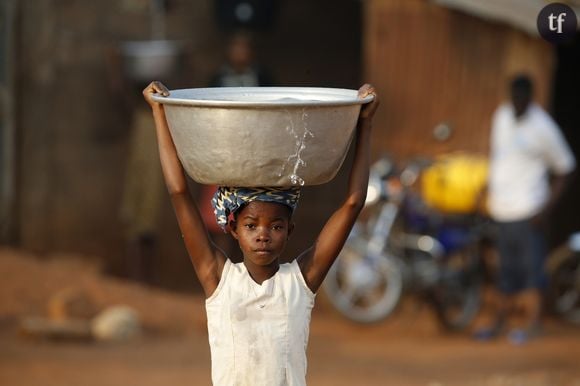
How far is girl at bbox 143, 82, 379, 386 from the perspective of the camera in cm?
325

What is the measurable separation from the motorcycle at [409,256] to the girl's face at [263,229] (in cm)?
552

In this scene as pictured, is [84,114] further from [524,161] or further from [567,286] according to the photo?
[567,286]

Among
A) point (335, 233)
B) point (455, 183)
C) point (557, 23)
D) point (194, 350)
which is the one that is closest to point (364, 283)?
point (455, 183)

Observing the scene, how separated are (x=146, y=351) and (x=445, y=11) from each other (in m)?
3.41

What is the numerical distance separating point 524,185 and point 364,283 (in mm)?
1408

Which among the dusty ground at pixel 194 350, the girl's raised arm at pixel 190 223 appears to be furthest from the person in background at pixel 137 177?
the girl's raised arm at pixel 190 223

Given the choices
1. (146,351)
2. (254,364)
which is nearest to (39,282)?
(146,351)

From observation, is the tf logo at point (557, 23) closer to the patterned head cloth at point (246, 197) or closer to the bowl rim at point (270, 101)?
the bowl rim at point (270, 101)

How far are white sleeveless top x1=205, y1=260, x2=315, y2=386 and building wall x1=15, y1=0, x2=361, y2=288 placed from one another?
678 centimetres

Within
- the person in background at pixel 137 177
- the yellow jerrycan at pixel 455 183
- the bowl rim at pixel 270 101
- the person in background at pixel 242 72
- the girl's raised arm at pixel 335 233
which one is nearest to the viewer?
the bowl rim at pixel 270 101

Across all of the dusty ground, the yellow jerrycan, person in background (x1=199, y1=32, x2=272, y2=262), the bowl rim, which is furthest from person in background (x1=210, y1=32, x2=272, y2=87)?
the bowl rim

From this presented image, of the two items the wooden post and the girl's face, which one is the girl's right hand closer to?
the girl's face

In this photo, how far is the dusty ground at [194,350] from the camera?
294 inches

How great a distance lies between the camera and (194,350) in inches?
324
